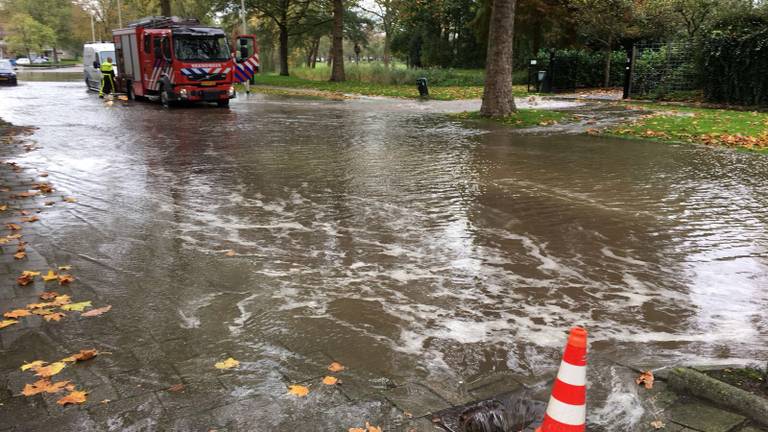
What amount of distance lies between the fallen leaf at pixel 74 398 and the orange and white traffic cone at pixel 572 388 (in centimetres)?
251

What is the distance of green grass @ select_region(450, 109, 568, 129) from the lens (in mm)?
17359

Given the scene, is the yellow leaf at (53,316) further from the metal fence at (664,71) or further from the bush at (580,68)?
the bush at (580,68)

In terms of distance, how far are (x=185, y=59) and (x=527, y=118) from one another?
11878 millimetres

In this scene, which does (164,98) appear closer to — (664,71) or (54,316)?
(664,71)

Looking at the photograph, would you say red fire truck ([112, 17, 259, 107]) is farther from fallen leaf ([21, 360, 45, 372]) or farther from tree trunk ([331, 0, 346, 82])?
fallen leaf ([21, 360, 45, 372])

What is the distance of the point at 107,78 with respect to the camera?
1040 inches

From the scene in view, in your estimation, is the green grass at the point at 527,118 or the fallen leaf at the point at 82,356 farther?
the green grass at the point at 527,118

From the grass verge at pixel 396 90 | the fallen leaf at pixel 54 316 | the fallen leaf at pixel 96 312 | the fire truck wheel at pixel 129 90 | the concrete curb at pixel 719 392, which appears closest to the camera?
the concrete curb at pixel 719 392

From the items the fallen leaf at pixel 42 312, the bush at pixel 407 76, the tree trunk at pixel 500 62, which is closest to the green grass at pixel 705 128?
the tree trunk at pixel 500 62

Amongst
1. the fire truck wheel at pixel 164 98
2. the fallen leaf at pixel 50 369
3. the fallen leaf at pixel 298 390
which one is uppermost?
the fire truck wheel at pixel 164 98

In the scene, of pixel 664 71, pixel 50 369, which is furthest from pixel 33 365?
pixel 664 71

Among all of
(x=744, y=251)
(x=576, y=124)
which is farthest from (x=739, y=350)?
(x=576, y=124)

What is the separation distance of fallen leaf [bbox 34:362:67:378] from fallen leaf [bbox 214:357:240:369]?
0.93 meters

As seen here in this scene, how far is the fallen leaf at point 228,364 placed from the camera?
3899 mm
